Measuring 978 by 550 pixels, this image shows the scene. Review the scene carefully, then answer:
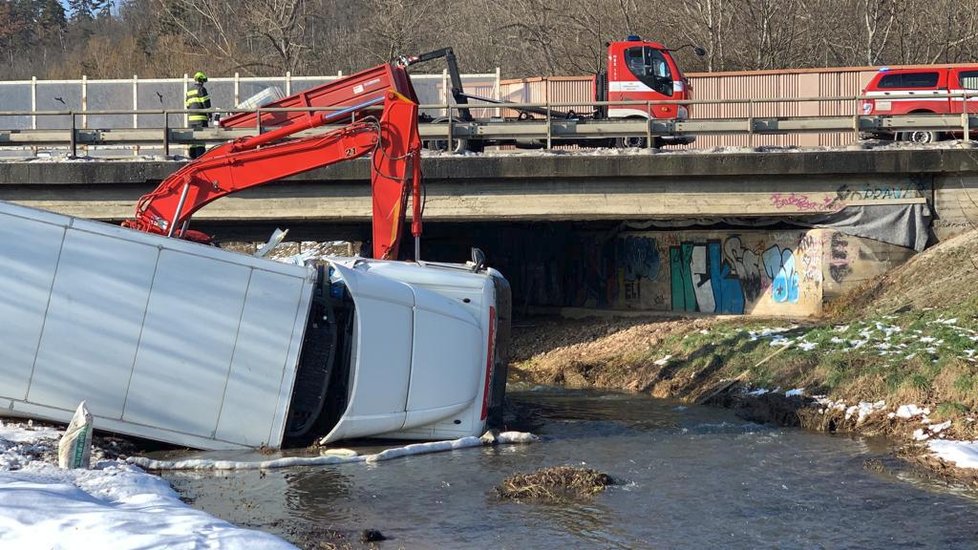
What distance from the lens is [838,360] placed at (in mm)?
17750

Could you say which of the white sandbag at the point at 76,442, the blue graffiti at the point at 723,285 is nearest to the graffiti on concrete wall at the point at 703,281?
the blue graffiti at the point at 723,285

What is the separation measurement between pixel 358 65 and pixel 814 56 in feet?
69.9

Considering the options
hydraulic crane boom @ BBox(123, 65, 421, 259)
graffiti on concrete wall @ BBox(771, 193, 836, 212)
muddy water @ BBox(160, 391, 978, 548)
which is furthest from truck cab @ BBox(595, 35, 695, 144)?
muddy water @ BBox(160, 391, 978, 548)

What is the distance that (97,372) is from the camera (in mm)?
12695

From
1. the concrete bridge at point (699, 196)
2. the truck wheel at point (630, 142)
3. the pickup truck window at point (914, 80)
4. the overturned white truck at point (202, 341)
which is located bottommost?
the overturned white truck at point (202, 341)

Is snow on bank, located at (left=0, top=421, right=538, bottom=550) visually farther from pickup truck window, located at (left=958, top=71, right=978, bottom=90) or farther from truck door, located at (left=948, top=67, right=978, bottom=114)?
pickup truck window, located at (left=958, top=71, right=978, bottom=90)

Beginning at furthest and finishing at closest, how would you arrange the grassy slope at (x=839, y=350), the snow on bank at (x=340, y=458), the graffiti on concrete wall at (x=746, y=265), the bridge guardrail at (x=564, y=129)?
1. the graffiti on concrete wall at (x=746, y=265)
2. the bridge guardrail at (x=564, y=129)
3. the grassy slope at (x=839, y=350)
4. the snow on bank at (x=340, y=458)

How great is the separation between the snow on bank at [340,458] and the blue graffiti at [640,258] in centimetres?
1116

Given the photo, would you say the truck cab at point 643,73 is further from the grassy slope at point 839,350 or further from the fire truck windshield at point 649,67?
the grassy slope at point 839,350

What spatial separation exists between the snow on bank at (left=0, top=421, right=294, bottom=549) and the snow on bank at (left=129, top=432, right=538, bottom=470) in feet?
4.60

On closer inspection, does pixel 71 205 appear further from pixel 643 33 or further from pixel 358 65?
pixel 358 65

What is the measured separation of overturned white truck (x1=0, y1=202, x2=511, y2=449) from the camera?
12562mm

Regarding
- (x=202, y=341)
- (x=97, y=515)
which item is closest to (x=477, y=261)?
(x=202, y=341)

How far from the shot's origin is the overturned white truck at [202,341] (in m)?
12.6
